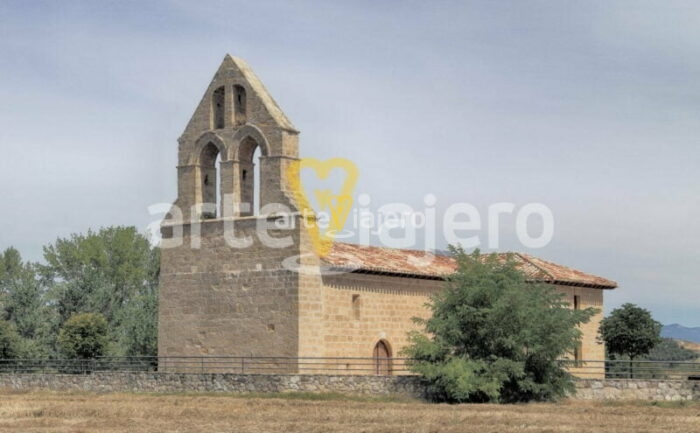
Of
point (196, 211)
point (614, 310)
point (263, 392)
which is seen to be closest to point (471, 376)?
point (263, 392)

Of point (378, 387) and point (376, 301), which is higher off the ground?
point (376, 301)

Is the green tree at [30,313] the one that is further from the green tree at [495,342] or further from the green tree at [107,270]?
the green tree at [495,342]

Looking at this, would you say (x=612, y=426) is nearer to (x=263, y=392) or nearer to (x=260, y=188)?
(x=263, y=392)

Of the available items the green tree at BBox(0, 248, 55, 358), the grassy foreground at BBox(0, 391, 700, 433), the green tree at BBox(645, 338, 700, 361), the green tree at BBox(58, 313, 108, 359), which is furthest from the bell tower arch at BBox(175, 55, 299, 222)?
the green tree at BBox(645, 338, 700, 361)

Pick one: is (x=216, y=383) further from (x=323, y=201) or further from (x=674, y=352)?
(x=674, y=352)

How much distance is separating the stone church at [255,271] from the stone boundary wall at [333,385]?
1.55 m

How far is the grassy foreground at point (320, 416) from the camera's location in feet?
82.3

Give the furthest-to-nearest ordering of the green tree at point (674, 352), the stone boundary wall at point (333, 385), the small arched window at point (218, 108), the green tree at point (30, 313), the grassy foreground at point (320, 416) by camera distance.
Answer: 1. the green tree at point (674, 352)
2. the green tree at point (30, 313)
3. the small arched window at point (218, 108)
4. the stone boundary wall at point (333, 385)
5. the grassy foreground at point (320, 416)

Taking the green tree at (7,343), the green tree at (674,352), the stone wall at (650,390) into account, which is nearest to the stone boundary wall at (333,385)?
the stone wall at (650,390)

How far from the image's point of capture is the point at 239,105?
40469 mm

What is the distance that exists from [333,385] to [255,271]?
5746mm

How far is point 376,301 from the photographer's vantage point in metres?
40.6

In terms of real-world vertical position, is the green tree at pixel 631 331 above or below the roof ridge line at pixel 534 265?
below

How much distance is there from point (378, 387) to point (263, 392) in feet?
12.6
